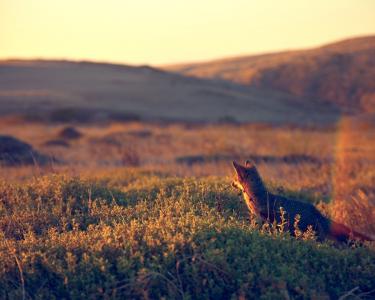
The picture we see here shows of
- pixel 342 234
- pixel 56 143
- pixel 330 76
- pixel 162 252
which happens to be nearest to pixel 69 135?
pixel 56 143

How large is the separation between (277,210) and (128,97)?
158 ft

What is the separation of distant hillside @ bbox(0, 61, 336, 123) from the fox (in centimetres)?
2912

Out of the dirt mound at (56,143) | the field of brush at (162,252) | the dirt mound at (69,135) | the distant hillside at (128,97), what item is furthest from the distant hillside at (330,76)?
the field of brush at (162,252)

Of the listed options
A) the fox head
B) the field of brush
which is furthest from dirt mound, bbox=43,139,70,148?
the fox head

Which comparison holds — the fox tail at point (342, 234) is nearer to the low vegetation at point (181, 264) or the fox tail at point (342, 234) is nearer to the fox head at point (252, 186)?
the low vegetation at point (181, 264)

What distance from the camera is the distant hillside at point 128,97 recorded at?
40188 millimetres

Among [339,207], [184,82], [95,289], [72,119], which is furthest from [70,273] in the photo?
[184,82]

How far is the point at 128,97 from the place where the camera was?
2071 inches

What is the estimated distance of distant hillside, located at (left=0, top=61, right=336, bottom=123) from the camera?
40188 mm

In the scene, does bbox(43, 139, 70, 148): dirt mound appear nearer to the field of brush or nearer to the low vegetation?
the field of brush

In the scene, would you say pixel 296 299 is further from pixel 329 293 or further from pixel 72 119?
pixel 72 119

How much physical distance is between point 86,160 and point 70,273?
1063cm

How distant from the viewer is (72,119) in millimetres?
33688

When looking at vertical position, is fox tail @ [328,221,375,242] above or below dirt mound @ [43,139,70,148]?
above
